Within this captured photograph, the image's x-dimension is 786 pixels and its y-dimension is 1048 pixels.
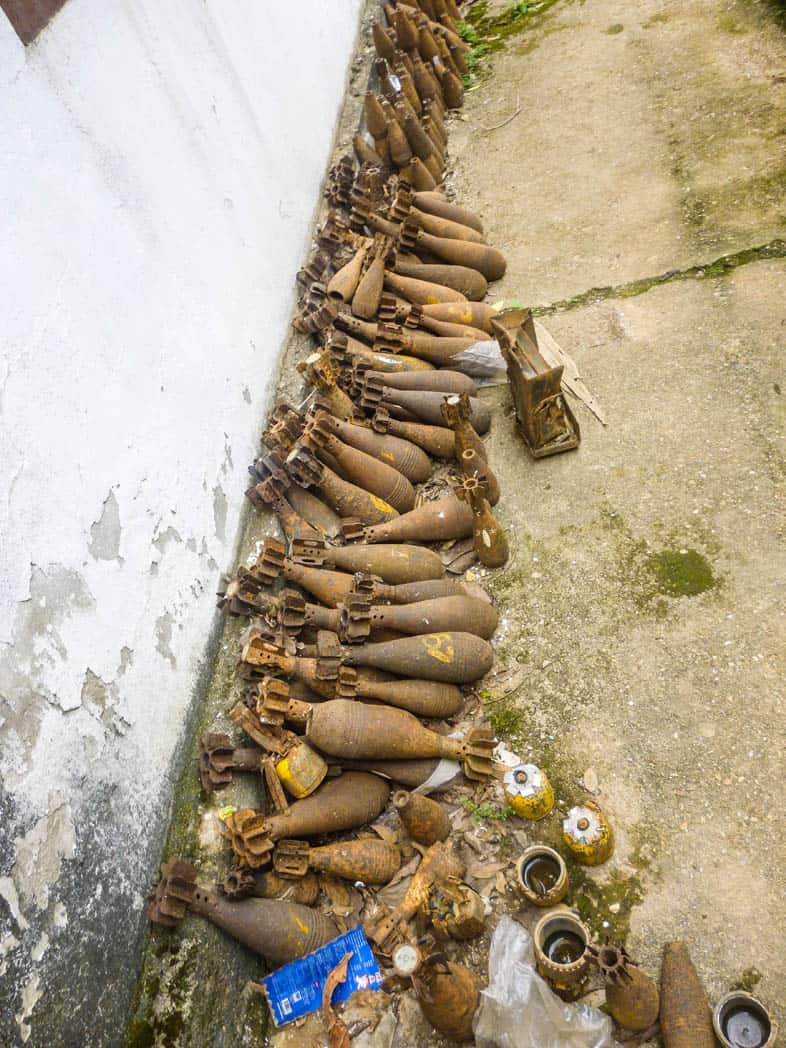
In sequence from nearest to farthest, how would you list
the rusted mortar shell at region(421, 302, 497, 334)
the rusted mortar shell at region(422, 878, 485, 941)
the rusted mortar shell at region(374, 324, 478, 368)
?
the rusted mortar shell at region(422, 878, 485, 941) → the rusted mortar shell at region(374, 324, 478, 368) → the rusted mortar shell at region(421, 302, 497, 334)

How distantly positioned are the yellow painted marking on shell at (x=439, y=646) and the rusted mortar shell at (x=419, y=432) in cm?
116

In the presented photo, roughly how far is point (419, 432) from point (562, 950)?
2255mm

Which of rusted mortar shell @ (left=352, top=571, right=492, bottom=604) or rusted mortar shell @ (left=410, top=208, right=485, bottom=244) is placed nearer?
rusted mortar shell @ (left=352, top=571, right=492, bottom=604)

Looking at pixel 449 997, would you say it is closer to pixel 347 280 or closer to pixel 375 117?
pixel 347 280

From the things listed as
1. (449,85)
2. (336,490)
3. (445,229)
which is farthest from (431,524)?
(449,85)

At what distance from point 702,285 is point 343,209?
2.33 metres

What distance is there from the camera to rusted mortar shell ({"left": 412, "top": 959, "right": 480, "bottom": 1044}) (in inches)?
78.4

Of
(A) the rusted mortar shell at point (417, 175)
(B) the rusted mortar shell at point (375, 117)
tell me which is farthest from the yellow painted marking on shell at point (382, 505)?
(B) the rusted mortar shell at point (375, 117)

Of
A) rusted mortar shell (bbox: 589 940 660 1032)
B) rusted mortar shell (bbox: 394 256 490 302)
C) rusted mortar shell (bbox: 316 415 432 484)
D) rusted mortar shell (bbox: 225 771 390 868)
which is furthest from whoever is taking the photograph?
rusted mortar shell (bbox: 394 256 490 302)

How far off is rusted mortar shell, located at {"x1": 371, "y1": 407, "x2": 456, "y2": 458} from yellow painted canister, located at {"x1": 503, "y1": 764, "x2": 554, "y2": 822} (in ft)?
5.47

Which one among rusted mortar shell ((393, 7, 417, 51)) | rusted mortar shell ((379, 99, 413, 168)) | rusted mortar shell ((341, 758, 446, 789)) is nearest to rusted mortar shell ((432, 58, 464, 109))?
rusted mortar shell ((393, 7, 417, 51))

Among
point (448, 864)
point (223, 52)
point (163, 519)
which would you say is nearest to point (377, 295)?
point (223, 52)

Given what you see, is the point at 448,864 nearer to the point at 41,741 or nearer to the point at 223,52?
the point at 41,741

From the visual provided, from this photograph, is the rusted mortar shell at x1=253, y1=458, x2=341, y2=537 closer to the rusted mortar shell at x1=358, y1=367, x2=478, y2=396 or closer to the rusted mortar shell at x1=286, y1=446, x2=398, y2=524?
the rusted mortar shell at x1=286, y1=446, x2=398, y2=524
